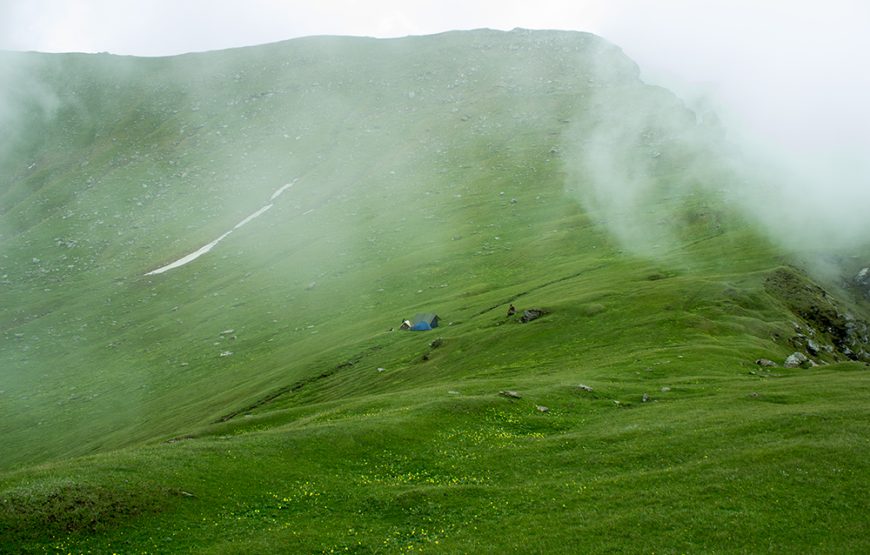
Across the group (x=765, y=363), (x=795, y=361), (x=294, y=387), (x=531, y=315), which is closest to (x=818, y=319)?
→ (x=795, y=361)

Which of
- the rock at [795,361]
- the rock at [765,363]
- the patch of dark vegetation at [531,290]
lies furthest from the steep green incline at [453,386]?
the rock at [795,361]

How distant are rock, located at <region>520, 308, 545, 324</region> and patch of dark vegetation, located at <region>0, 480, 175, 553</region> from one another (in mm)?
60122

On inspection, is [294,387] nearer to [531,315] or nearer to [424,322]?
[424,322]

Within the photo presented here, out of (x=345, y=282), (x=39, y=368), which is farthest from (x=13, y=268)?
(x=345, y=282)

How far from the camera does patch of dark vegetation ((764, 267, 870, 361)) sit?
85.3 metres

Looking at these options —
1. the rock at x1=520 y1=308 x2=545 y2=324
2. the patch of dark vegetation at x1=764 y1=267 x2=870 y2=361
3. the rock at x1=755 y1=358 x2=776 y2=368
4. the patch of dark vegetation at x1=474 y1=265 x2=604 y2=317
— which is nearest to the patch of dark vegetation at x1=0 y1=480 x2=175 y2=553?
the rock at x1=755 y1=358 x2=776 y2=368

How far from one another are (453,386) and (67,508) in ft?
127

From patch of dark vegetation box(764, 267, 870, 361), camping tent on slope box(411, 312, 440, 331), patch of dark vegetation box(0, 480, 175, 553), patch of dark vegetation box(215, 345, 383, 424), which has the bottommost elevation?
patch of dark vegetation box(764, 267, 870, 361)

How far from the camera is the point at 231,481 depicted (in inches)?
1638

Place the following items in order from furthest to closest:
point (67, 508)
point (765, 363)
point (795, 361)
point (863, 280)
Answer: point (863, 280), point (795, 361), point (765, 363), point (67, 508)

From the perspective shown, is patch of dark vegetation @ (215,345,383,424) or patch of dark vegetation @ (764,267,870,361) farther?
patch of dark vegetation @ (764,267,870,361)

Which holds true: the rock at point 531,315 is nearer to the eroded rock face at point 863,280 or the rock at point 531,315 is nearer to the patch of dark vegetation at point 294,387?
the patch of dark vegetation at point 294,387

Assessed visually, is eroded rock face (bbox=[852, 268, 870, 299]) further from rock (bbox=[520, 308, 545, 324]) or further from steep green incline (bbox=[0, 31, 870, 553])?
rock (bbox=[520, 308, 545, 324])

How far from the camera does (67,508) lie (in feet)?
117
